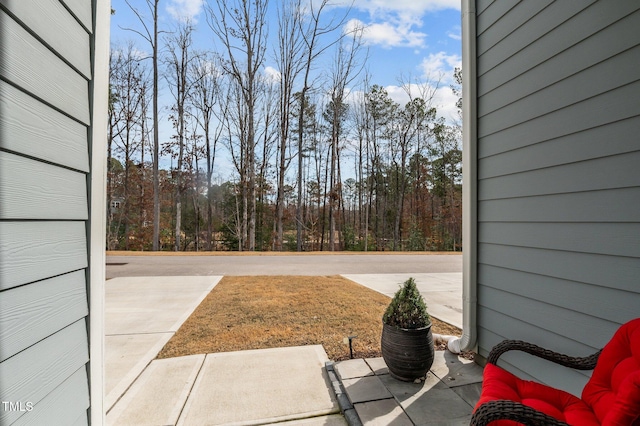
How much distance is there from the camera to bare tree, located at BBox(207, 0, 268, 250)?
42.0ft

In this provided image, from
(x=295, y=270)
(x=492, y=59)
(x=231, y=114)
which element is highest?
(x=231, y=114)

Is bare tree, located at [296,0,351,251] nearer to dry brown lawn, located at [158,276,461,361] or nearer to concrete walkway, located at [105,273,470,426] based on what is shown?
dry brown lawn, located at [158,276,461,361]

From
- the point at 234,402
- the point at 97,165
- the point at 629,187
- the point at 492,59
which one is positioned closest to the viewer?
the point at 97,165

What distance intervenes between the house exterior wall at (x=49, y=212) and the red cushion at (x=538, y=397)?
1.55m

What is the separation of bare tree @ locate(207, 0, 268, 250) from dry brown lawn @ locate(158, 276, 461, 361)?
8.84 metres

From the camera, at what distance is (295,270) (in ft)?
24.8

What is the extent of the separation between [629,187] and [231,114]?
16.3 m

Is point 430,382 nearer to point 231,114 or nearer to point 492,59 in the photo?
point 492,59

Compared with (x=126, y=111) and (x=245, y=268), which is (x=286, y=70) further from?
(x=245, y=268)

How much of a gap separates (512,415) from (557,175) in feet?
4.73

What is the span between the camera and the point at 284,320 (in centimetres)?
370

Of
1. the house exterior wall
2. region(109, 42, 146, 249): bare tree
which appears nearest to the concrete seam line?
the house exterior wall

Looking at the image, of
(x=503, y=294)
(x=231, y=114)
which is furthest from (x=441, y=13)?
(x=231, y=114)

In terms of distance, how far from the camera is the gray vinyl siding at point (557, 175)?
1506 millimetres
